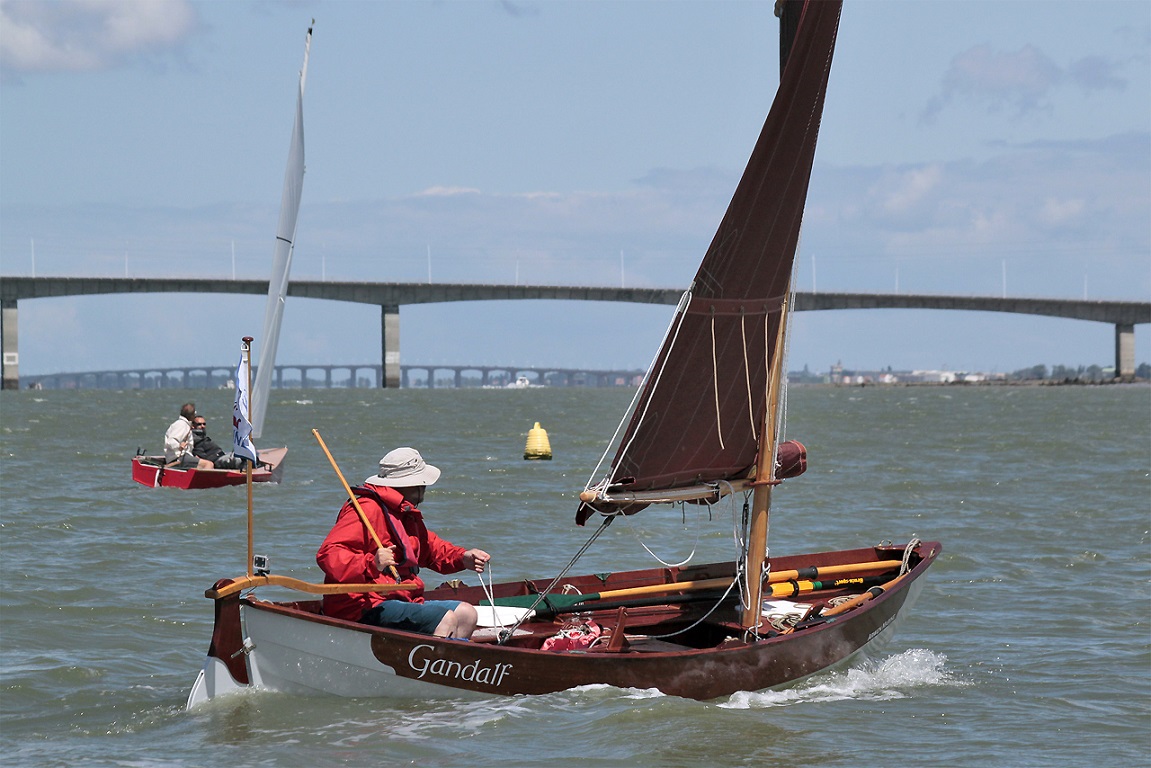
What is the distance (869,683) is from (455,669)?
3729 mm

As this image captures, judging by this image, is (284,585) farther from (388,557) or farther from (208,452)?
(208,452)

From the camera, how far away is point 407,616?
10062 mm

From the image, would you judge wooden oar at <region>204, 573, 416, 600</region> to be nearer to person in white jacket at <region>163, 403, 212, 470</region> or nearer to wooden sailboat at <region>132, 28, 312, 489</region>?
wooden sailboat at <region>132, 28, 312, 489</region>

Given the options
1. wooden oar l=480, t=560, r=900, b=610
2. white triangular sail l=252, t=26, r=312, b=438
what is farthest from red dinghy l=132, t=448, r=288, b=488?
wooden oar l=480, t=560, r=900, b=610

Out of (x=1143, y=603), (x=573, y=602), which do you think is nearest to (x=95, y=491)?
(x=573, y=602)

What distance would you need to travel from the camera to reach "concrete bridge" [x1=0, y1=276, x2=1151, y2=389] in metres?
99.9

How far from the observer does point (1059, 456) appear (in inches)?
1378

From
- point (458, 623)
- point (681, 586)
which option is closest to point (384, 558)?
point (458, 623)

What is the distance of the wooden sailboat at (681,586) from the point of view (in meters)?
9.89

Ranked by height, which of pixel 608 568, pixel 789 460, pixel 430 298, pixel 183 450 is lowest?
pixel 608 568

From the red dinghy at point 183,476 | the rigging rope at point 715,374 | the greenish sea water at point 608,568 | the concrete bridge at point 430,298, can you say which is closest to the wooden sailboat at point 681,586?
the rigging rope at point 715,374

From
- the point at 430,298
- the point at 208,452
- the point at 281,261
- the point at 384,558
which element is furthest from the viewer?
the point at 430,298

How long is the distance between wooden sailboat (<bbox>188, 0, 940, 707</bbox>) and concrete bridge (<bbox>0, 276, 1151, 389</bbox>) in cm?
8726

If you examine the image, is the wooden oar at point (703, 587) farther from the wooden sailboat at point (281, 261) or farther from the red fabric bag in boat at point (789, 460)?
the wooden sailboat at point (281, 261)
